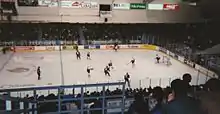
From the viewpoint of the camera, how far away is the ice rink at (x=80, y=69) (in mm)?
13320

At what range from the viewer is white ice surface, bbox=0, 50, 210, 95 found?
1333 cm

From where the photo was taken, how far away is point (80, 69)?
16141 mm

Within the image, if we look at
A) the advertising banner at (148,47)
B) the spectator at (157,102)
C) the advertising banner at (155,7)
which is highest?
the advertising banner at (155,7)

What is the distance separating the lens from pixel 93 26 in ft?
83.8

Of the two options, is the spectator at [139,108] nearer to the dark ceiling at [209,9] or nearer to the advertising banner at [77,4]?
the dark ceiling at [209,9]

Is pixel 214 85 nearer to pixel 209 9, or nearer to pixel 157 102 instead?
pixel 157 102

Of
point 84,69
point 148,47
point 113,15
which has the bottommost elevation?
point 84,69

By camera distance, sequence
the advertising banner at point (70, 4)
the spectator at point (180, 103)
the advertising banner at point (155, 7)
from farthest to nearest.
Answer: the advertising banner at point (155, 7)
the advertising banner at point (70, 4)
the spectator at point (180, 103)

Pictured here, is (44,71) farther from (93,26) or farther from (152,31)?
(152,31)

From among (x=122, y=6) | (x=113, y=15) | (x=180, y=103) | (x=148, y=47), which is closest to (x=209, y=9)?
(x=148, y=47)

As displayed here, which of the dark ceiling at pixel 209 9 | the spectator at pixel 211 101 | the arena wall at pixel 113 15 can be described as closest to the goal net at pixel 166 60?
the dark ceiling at pixel 209 9

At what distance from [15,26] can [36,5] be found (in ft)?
7.99

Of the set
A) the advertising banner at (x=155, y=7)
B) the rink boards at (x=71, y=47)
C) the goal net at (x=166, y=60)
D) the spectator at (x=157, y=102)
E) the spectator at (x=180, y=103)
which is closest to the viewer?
the spectator at (x=180, y=103)

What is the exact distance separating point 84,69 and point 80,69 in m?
0.21
